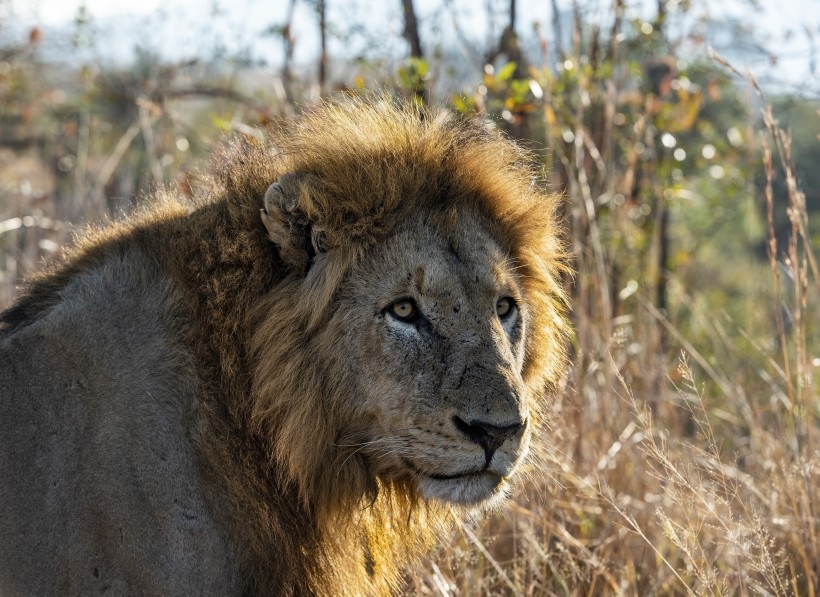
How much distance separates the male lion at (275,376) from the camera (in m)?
3.21

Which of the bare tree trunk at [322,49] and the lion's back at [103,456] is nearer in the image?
the lion's back at [103,456]

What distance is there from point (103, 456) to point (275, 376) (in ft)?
2.19

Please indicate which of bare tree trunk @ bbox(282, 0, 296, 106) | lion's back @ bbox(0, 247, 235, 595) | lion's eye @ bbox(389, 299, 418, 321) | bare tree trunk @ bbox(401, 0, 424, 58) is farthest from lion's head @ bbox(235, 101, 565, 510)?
bare tree trunk @ bbox(282, 0, 296, 106)

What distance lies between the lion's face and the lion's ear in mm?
202

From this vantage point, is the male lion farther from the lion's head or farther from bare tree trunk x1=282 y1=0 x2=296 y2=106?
bare tree trunk x1=282 y1=0 x2=296 y2=106

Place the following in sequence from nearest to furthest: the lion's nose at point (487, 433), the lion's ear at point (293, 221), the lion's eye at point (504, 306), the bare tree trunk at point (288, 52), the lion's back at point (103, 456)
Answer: the lion's back at point (103, 456) < the lion's nose at point (487, 433) < the lion's ear at point (293, 221) < the lion's eye at point (504, 306) < the bare tree trunk at point (288, 52)

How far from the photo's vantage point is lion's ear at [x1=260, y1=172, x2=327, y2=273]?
3545mm

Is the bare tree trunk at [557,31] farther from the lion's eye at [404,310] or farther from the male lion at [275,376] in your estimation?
the lion's eye at [404,310]

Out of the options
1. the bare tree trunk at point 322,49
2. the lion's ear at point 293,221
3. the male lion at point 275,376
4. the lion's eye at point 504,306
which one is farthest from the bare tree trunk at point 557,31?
the lion's ear at point 293,221

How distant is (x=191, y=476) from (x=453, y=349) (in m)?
1.01

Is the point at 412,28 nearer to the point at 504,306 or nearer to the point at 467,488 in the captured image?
the point at 504,306

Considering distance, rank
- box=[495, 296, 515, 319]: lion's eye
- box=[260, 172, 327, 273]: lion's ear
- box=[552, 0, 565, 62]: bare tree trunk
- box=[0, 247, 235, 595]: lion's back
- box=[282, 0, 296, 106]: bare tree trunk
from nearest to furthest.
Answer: box=[0, 247, 235, 595]: lion's back < box=[260, 172, 327, 273]: lion's ear < box=[495, 296, 515, 319]: lion's eye < box=[552, 0, 565, 62]: bare tree trunk < box=[282, 0, 296, 106]: bare tree trunk

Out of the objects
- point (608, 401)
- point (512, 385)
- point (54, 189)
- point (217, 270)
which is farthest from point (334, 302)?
point (54, 189)

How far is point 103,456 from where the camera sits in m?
3.23
